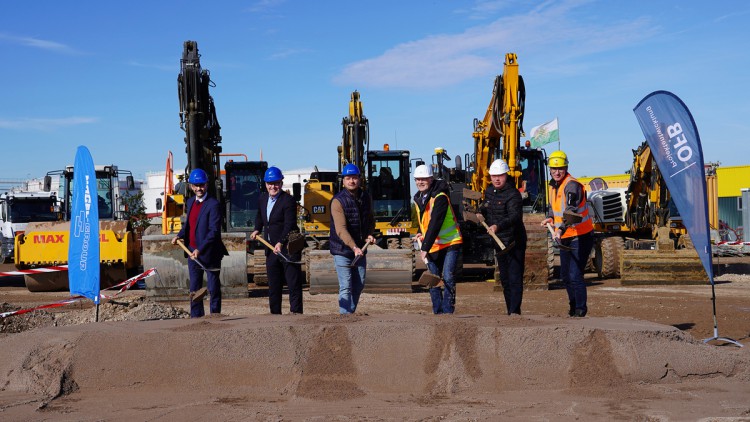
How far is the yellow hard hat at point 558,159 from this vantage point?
30.9 ft

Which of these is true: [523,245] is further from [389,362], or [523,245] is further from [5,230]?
[5,230]

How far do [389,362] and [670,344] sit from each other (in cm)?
222

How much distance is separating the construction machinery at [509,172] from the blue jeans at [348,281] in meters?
7.13

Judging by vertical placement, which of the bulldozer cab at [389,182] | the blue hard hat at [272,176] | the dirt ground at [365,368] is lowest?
the dirt ground at [365,368]

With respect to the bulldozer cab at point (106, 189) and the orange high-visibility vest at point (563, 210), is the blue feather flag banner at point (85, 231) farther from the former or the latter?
the bulldozer cab at point (106, 189)

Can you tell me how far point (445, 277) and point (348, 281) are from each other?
98 centimetres

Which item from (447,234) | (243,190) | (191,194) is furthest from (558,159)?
(243,190)

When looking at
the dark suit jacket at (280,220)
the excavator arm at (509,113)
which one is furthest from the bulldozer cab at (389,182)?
the dark suit jacket at (280,220)

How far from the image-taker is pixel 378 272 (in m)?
15.6

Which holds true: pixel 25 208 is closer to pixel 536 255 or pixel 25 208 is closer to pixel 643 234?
pixel 536 255

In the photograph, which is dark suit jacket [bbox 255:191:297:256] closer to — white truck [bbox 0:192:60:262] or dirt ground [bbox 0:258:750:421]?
dirt ground [bbox 0:258:750:421]

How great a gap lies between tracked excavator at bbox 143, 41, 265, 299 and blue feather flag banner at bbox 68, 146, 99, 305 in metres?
4.80

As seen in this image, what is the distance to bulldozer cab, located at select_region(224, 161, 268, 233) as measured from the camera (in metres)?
19.2

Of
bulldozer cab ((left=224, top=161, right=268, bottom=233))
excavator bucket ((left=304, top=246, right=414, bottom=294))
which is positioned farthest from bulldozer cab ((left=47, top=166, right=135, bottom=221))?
excavator bucket ((left=304, top=246, right=414, bottom=294))
